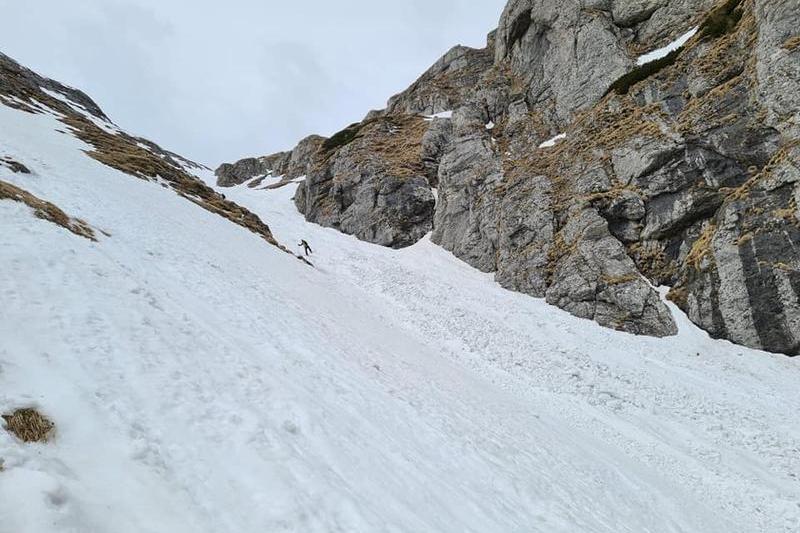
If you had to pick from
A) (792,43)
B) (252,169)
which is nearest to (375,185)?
(792,43)

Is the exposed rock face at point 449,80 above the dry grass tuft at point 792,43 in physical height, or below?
above

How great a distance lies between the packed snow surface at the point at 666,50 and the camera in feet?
113

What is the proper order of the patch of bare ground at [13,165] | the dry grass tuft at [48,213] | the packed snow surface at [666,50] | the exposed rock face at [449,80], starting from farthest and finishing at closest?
the exposed rock face at [449,80], the packed snow surface at [666,50], the patch of bare ground at [13,165], the dry grass tuft at [48,213]

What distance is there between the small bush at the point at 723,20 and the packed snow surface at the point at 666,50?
9.06ft

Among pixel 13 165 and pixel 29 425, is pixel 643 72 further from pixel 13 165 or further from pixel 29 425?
pixel 13 165

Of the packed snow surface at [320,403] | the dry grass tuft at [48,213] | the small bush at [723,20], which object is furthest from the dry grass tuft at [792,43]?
the dry grass tuft at [48,213]

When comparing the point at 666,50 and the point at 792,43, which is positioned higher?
the point at 666,50

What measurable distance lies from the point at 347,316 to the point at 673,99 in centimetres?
2963

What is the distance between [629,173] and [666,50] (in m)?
16.6

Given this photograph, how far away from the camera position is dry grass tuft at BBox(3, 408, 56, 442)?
458 cm

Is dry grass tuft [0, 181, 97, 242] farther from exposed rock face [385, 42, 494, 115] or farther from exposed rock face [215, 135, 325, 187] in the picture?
exposed rock face [215, 135, 325, 187]

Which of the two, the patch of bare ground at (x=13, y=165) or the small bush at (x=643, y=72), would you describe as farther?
the small bush at (x=643, y=72)

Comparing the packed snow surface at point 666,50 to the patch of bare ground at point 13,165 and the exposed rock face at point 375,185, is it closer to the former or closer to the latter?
the exposed rock face at point 375,185

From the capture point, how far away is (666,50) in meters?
35.5
